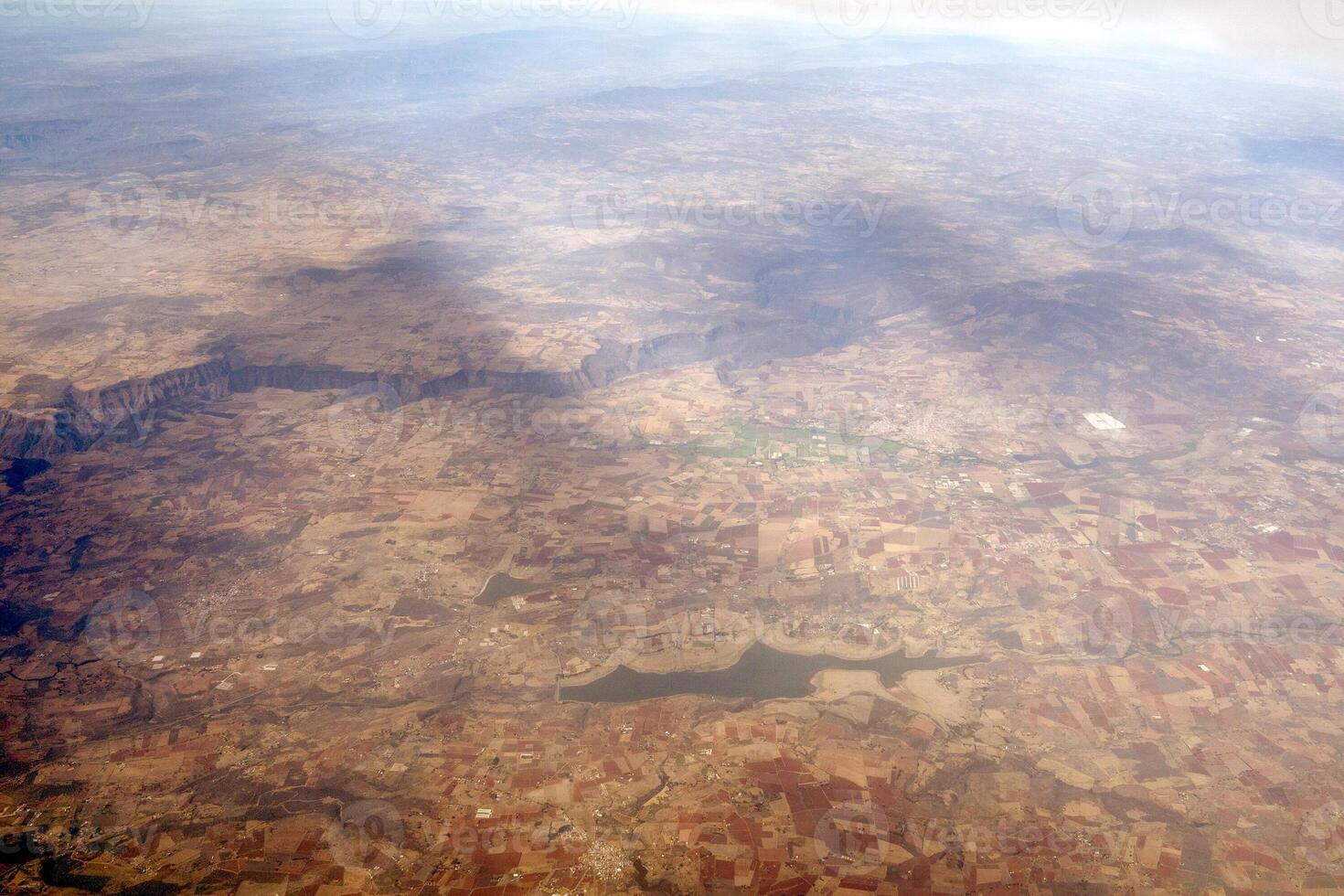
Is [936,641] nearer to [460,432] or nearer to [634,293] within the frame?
[460,432]

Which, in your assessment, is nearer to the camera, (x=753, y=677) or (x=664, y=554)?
(x=753, y=677)

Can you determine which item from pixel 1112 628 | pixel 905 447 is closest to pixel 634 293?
pixel 905 447

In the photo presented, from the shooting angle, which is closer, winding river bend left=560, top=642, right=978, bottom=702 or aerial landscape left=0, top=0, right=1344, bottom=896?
aerial landscape left=0, top=0, right=1344, bottom=896

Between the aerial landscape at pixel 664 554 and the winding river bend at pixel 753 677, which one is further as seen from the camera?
the winding river bend at pixel 753 677
